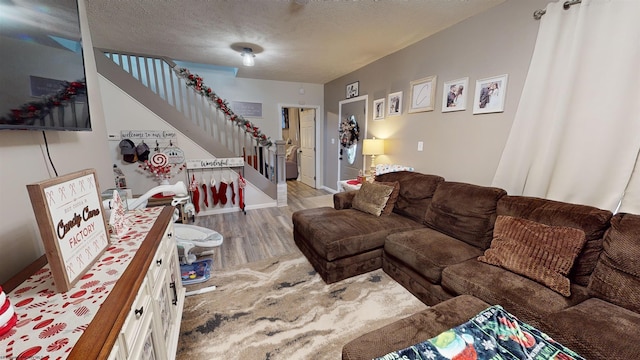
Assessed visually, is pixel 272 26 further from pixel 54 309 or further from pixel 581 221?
pixel 581 221

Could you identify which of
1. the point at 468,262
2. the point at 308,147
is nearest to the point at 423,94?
the point at 468,262

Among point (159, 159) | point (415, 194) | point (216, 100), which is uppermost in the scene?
point (216, 100)

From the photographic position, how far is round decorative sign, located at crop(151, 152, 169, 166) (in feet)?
11.7

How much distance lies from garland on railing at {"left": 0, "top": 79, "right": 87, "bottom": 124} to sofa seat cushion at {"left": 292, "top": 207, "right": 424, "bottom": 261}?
1.80 meters

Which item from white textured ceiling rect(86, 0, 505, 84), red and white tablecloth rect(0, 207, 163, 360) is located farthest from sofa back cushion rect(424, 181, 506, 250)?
red and white tablecloth rect(0, 207, 163, 360)

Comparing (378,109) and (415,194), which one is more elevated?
(378,109)

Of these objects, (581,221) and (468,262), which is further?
(468,262)

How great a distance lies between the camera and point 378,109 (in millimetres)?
3889

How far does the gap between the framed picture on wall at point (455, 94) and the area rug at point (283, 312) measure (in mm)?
1964

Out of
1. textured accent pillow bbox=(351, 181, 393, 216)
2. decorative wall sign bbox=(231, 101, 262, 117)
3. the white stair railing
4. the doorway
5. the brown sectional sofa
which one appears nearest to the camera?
the brown sectional sofa

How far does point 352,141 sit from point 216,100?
2.47 m

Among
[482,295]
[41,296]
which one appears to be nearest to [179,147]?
[41,296]

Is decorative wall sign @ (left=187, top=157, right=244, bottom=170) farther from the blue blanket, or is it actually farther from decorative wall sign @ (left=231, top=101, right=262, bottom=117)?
the blue blanket

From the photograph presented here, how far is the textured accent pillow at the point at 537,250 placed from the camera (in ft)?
4.79
